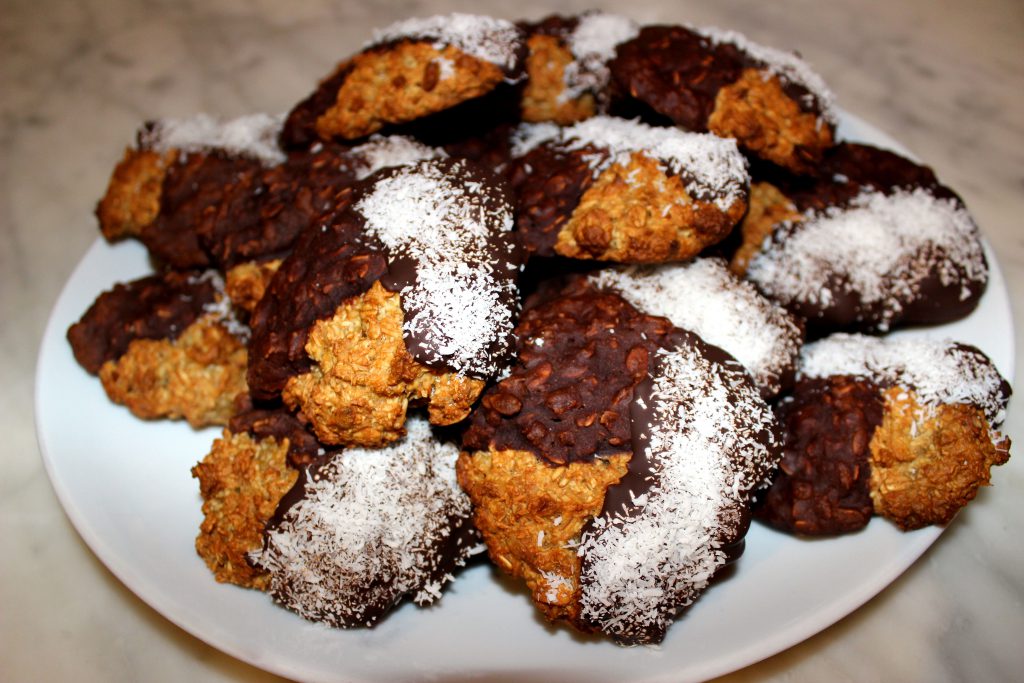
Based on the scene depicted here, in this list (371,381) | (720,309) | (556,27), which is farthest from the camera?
(556,27)

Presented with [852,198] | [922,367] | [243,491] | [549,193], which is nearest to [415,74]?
[549,193]

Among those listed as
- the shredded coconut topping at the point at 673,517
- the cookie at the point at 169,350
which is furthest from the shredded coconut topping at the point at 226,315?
the shredded coconut topping at the point at 673,517

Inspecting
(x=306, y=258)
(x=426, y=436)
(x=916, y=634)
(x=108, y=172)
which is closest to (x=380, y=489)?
(x=426, y=436)

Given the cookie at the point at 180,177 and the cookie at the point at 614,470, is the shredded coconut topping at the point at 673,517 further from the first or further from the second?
the cookie at the point at 180,177

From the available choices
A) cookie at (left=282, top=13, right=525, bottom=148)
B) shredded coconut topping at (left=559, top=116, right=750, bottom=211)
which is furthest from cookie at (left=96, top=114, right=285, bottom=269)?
shredded coconut topping at (left=559, top=116, right=750, bottom=211)

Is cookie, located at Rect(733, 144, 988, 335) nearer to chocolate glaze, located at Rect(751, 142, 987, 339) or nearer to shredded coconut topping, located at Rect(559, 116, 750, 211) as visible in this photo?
chocolate glaze, located at Rect(751, 142, 987, 339)

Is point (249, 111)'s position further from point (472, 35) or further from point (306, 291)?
point (306, 291)
